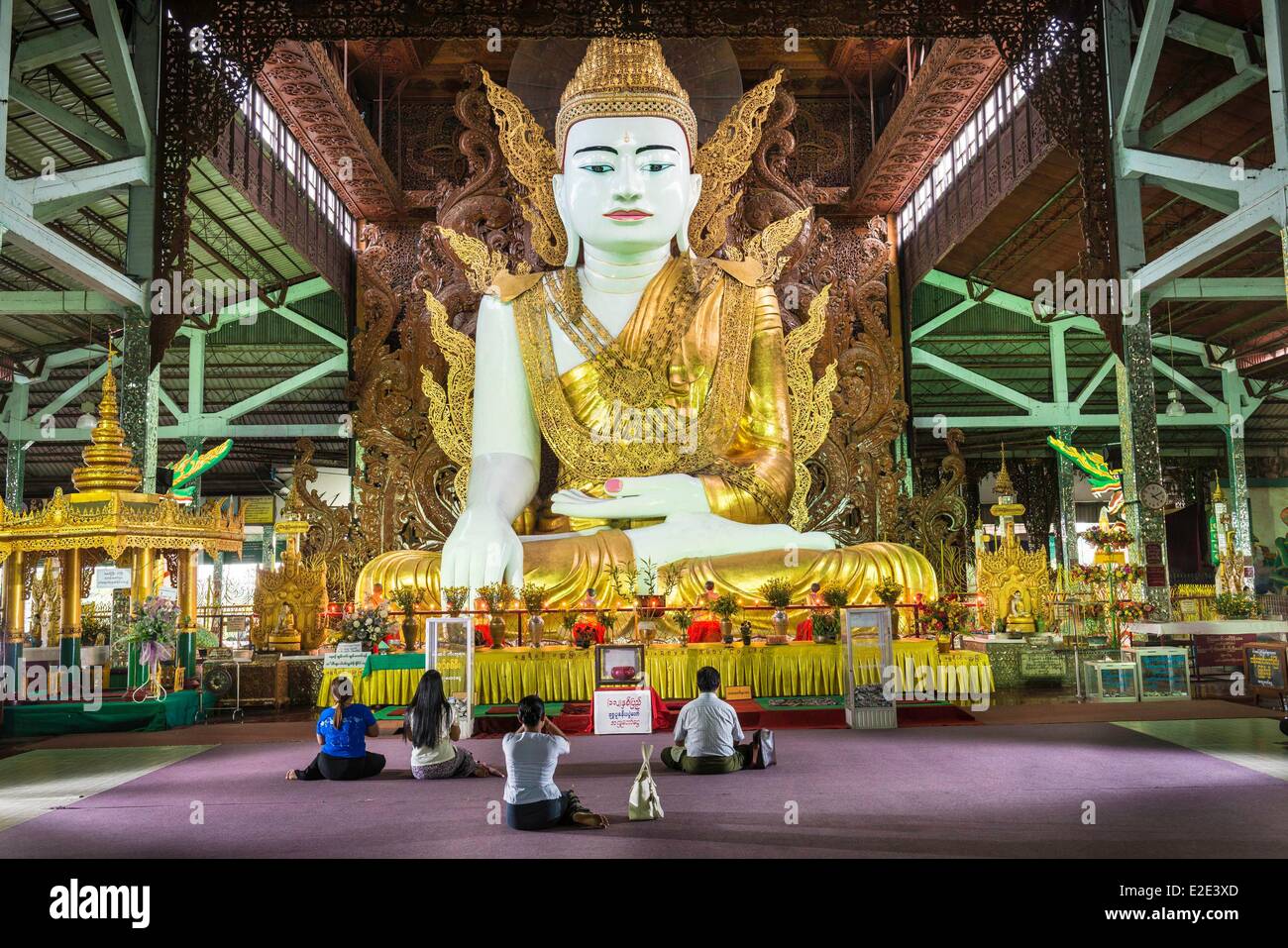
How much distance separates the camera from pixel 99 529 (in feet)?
25.2

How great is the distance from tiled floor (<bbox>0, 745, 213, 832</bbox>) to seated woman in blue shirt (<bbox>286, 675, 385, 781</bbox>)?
94 cm

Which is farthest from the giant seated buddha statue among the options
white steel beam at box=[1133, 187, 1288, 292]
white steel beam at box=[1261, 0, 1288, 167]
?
white steel beam at box=[1261, 0, 1288, 167]

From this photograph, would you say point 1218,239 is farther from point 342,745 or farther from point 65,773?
point 65,773

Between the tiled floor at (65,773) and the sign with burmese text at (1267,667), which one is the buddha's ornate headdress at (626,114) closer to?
the sign with burmese text at (1267,667)

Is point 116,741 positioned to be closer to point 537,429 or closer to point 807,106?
point 537,429

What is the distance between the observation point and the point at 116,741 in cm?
699

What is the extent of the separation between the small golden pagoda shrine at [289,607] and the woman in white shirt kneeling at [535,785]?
20.5ft

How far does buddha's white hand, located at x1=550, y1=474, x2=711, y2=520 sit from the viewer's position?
32.6 feet

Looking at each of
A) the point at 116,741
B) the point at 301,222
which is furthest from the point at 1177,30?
the point at 116,741

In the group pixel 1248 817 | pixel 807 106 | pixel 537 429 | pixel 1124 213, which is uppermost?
pixel 807 106

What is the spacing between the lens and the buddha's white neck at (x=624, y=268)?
10.9 meters

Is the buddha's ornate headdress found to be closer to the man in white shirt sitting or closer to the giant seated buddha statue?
the giant seated buddha statue

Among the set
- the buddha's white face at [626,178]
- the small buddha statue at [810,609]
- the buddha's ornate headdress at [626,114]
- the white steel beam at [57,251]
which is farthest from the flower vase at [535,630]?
the buddha's ornate headdress at [626,114]

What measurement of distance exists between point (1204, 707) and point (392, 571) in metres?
6.17
